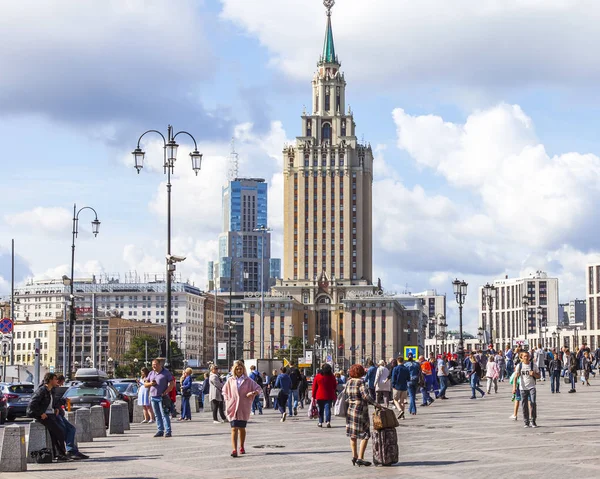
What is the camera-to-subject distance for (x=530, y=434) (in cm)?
2345

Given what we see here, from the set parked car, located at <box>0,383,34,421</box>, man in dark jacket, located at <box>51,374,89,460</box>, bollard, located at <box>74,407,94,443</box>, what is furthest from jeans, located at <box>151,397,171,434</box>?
parked car, located at <box>0,383,34,421</box>

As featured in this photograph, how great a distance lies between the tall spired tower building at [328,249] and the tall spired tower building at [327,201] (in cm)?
17

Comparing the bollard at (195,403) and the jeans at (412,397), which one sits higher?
the jeans at (412,397)

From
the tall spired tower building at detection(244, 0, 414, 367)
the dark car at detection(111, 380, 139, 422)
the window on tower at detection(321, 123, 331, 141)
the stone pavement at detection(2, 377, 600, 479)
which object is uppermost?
the window on tower at detection(321, 123, 331, 141)

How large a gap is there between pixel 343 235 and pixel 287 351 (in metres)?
22.4

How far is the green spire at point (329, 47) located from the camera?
625 feet

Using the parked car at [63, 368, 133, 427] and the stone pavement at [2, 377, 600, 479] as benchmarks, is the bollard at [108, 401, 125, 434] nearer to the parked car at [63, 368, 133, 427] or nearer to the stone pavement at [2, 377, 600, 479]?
the stone pavement at [2, 377, 600, 479]

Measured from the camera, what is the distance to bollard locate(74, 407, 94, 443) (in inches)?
972

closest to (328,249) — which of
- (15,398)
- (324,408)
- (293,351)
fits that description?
(293,351)

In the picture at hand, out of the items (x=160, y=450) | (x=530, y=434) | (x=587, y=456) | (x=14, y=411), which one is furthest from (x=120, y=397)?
(x=587, y=456)

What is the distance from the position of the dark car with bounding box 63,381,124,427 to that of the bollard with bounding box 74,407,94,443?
5.93 metres

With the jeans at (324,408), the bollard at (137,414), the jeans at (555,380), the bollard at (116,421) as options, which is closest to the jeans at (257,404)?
the bollard at (137,414)

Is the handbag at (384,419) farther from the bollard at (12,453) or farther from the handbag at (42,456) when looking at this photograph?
the handbag at (42,456)

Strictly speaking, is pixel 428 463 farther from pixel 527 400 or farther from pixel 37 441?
pixel 527 400
